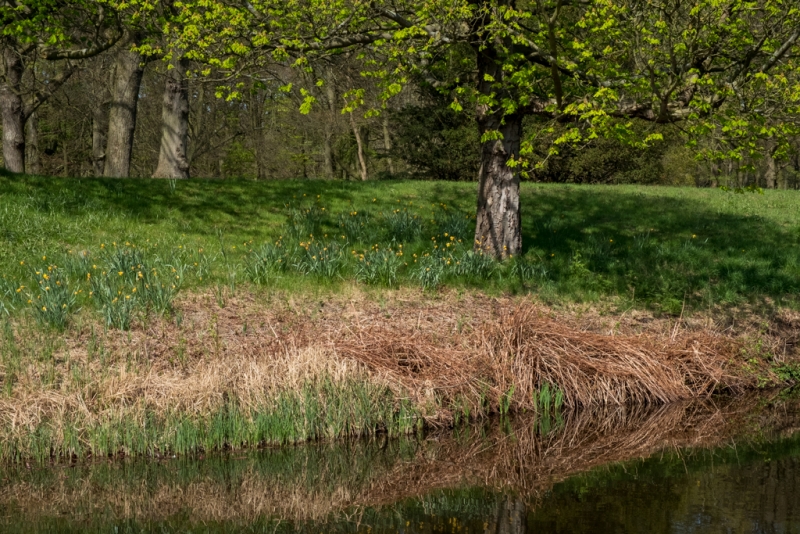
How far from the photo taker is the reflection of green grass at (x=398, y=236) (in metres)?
12.4

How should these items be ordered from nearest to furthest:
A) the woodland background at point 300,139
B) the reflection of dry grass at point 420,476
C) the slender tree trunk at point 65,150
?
the reflection of dry grass at point 420,476, the woodland background at point 300,139, the slender tree trunk at point 65,150

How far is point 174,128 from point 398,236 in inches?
275

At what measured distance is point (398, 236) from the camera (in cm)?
1385

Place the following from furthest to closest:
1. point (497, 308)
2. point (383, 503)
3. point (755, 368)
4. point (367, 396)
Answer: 1. point (497, 308)
2. point (755, 368)
3. point (367, 396)
4. point (383, 503)

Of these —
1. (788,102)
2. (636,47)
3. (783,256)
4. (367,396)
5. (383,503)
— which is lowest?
(383,503)

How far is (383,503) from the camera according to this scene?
7461 millimetres

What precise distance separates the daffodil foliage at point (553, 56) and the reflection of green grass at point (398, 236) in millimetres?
1302

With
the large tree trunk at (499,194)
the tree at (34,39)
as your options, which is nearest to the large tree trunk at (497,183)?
the large tree trunk at (499,194)

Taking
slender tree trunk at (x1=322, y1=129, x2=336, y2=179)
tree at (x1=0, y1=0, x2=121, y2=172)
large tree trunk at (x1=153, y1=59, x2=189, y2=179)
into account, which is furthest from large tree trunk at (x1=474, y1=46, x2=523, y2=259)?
slender tree trunk at (x1=322, y1=129, x2=336, y2=179)

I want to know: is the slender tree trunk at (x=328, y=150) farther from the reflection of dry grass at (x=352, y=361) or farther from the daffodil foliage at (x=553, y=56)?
the reflection of dry grass at (x=352, y=361)

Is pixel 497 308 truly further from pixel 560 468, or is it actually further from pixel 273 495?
pixel 273 495

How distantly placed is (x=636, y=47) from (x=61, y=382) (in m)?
8.49

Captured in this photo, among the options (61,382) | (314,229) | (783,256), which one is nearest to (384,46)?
(314,229)

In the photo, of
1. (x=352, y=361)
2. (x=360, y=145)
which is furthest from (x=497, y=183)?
(x=360, y=145)
